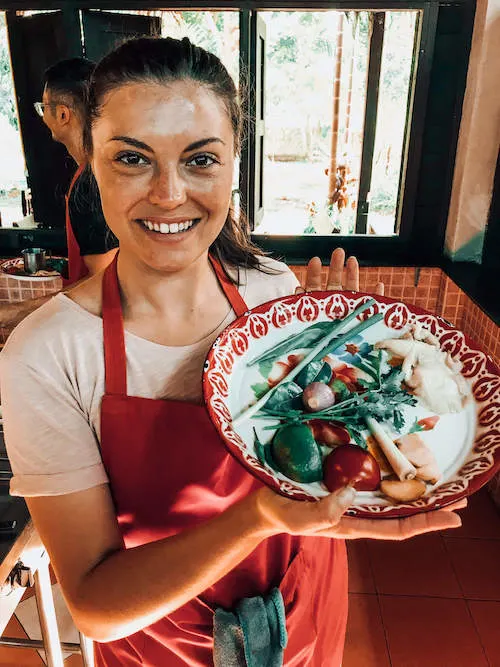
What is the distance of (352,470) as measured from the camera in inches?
29.0

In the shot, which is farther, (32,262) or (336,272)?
(32,262)

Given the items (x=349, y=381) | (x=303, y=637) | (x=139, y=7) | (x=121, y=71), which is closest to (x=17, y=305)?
(x=121, y=71)

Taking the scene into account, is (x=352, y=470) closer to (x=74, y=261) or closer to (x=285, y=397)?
(x=285, y=397)

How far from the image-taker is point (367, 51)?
385cm

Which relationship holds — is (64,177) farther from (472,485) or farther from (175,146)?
(472,485)

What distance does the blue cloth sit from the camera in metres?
0.92

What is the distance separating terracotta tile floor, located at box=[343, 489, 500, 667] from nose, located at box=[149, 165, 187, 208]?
1.84 meters

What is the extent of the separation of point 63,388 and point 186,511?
0.29 m

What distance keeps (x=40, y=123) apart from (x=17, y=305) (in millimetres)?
2008

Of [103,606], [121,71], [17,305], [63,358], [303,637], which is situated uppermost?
[121,71]

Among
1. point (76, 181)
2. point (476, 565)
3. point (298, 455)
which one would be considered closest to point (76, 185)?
point (76, 181)

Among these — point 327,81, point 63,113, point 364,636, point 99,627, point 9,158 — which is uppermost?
point 327,81

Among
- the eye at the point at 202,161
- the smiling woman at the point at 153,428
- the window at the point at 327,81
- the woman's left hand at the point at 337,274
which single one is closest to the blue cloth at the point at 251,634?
the smiling woman at the point at 153,428

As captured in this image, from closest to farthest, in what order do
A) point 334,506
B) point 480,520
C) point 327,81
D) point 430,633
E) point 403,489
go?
point 334,506, point 403,489, point 430,633, point 480,520, point 327,81
